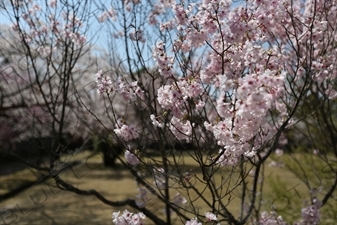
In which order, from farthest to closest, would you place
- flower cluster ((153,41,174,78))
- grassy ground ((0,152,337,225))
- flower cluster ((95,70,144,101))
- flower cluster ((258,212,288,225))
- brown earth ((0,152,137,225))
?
brown earth ((0,152,137,225)), grassy ground ((0,152,337,225)), flower cluster ((258,212,288,225)), flower cluster ((95,70,144,101)), flower cluster ((153,41,174,78))

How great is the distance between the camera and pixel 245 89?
4.99 ft

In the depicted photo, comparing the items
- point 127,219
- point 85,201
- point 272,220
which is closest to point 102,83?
point 127,219

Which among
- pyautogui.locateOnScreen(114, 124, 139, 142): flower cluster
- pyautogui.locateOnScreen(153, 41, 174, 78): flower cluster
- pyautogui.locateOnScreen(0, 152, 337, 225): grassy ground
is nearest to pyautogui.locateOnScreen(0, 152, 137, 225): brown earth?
pyautogui.locateOnScreen(0, 152, 337, 225): grassy ground

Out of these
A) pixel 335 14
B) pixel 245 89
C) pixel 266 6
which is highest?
pixel 335 14

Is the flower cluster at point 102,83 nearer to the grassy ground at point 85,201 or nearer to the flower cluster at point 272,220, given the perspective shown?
the flower cluster at point 272,220

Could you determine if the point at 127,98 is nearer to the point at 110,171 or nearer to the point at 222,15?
the point at 222,15

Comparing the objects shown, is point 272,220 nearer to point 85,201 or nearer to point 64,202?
point 85,201

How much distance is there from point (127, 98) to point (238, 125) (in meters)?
1.00

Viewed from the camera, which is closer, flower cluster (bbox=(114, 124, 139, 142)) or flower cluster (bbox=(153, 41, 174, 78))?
flower cluster (bbox=(153, 41, 174, 78))

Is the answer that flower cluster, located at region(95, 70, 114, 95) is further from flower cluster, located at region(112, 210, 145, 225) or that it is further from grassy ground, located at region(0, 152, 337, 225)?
grassy ground, located at region(0, 152, 337, 225)

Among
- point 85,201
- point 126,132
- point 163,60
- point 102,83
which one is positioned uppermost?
point 85,201

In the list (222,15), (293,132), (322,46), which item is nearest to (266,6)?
(222,15)

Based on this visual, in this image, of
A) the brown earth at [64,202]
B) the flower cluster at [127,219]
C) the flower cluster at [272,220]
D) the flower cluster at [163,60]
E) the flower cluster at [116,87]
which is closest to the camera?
the flower cluster at [163,60]

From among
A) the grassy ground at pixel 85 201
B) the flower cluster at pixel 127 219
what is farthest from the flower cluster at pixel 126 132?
the grassy ground at pixel 85 201
